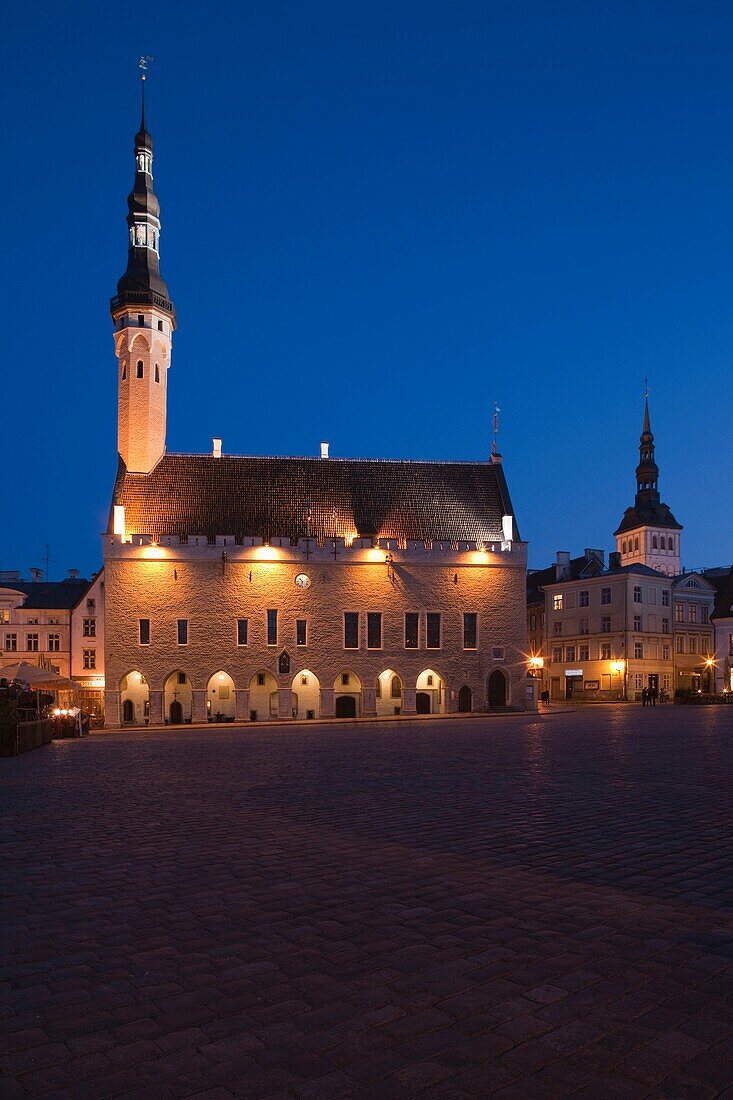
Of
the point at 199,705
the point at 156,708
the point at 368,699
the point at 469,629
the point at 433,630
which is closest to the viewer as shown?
the point at 156,708

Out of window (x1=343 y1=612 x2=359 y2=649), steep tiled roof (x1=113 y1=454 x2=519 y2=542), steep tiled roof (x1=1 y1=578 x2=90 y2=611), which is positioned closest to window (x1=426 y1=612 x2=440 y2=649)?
window (x1=343 y1=612 x2=359 y2=649)

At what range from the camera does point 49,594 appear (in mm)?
66875

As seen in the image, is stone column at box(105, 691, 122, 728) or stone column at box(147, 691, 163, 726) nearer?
stone column at box(105, 691, 122, 728)

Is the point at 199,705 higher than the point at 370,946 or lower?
lower

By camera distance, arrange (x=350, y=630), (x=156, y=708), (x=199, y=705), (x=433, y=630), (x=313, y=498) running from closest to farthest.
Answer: (x=156, y=708), (x=199, y=705), (x=350, y=630), (x=433, y=630), (x=313, y=498)

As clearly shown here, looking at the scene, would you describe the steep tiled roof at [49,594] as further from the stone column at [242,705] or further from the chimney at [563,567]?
the chimney at [563,567]

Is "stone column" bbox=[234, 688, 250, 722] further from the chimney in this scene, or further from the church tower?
the church tower

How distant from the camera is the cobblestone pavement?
12.5 ft

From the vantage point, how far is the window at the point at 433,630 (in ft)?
169

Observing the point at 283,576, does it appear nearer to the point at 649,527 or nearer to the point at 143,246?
the point at 143,246

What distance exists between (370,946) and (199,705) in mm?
44505

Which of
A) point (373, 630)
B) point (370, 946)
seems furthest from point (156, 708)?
point (370, 946)

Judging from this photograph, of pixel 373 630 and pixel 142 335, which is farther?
pixel 142 335

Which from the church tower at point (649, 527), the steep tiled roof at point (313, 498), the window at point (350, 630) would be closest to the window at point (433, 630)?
the window at point (350, 630)
